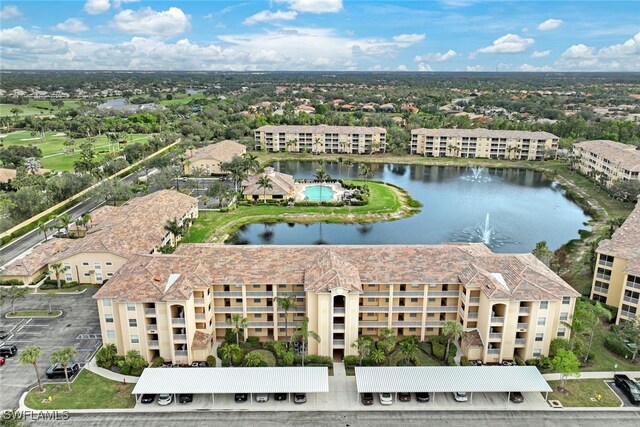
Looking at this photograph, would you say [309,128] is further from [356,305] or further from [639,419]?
[639,419]

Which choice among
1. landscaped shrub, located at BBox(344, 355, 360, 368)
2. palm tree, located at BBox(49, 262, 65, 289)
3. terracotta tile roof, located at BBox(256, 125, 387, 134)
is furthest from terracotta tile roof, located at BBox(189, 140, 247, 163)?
landscaped shrub, located at BBox(344, 355, 360, 368)

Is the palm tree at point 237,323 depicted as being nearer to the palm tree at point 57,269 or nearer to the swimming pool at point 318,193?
the palm tree at point 57,269

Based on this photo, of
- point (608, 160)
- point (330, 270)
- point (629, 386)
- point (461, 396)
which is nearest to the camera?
point (461, 396)

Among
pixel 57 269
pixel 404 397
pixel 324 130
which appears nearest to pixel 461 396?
pixel 404 397

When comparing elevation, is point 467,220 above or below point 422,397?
above

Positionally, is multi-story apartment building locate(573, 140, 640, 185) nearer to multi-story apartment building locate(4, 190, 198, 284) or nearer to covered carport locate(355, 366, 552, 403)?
covered carport locate(355, 366, 552, 403)

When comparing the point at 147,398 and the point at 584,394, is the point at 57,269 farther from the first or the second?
the point at 584,394
